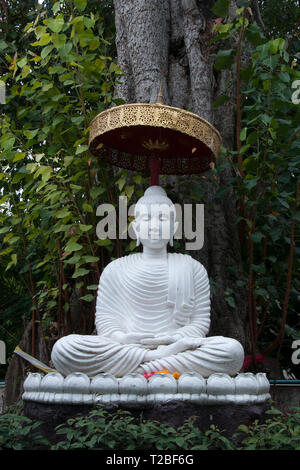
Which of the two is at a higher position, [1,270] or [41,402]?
[1,270]

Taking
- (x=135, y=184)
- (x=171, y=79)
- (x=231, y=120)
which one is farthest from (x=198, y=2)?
(x=135, y=184)

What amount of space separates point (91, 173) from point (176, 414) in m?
2.51

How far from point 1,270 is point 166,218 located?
478 cm

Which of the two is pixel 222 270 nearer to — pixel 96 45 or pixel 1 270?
pixel 96 45

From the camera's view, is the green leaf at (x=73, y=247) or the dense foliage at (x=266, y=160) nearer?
the dense foliage at (x=266, y=160)

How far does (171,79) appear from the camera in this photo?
6.11 metres

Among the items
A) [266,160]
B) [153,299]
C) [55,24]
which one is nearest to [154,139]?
[266,160]

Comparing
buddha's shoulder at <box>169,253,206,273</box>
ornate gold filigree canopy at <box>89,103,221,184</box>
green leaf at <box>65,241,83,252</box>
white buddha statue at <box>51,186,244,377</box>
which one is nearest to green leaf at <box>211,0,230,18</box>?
ornate gold filigree canopy at <box>89,103,221,184</box>

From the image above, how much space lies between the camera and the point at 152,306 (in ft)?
15.2

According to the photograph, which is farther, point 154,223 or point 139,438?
point 154,223

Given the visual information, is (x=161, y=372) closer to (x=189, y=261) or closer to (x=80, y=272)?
(x=189, y=261)

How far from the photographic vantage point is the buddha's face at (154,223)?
471 cm

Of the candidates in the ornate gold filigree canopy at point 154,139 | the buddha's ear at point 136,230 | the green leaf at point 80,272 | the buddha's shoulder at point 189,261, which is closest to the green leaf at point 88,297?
the green leaf at point 80,272

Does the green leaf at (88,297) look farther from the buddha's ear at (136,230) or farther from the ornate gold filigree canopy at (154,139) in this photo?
the ornate gold filigree canopy at (154,139)
